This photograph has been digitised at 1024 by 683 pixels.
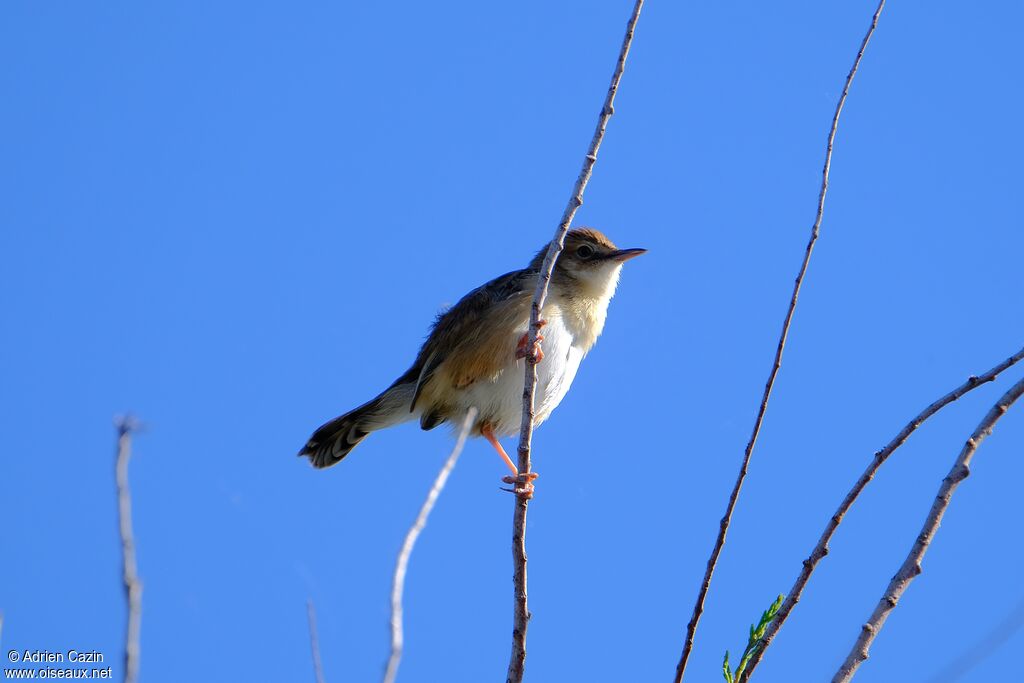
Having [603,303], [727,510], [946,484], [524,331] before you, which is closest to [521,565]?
[727,510]

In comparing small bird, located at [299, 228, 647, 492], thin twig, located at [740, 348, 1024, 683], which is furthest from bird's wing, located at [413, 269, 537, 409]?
thin twig, located at [740, 348, 1024, 683]

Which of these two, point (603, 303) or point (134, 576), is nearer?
point (134, 576)

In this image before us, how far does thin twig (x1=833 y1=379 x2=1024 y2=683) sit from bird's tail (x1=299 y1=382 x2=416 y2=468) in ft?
13.9

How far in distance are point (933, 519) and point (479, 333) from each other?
368 cm

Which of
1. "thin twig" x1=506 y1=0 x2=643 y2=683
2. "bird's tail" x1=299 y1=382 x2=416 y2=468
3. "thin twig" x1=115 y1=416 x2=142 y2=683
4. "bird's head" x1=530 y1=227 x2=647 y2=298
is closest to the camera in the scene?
"thin twig" x1=115 y1=416 x2=142 y2=683

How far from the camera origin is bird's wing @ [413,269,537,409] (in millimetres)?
Result: 6219

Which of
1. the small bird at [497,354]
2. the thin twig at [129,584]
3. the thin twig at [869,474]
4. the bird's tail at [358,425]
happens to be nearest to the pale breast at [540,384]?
the small bird at [497,354]

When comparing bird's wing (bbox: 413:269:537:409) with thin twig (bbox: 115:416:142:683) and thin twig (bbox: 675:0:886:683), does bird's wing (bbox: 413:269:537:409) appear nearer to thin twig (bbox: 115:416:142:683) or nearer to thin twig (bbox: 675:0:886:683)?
thin twig (bbox: 675:0:886:683)

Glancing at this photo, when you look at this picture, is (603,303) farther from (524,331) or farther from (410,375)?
(410,375)

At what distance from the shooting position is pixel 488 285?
6.77 metres

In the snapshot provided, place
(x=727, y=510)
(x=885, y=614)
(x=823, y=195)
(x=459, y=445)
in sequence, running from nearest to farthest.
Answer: (x=459, y=445), (x=885, y=614), (x=727, y=510), (x=823, y=195)

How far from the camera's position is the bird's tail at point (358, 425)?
6883 millimetres

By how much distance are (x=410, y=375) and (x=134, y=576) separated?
511 cm

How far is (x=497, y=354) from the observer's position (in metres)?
6.22
